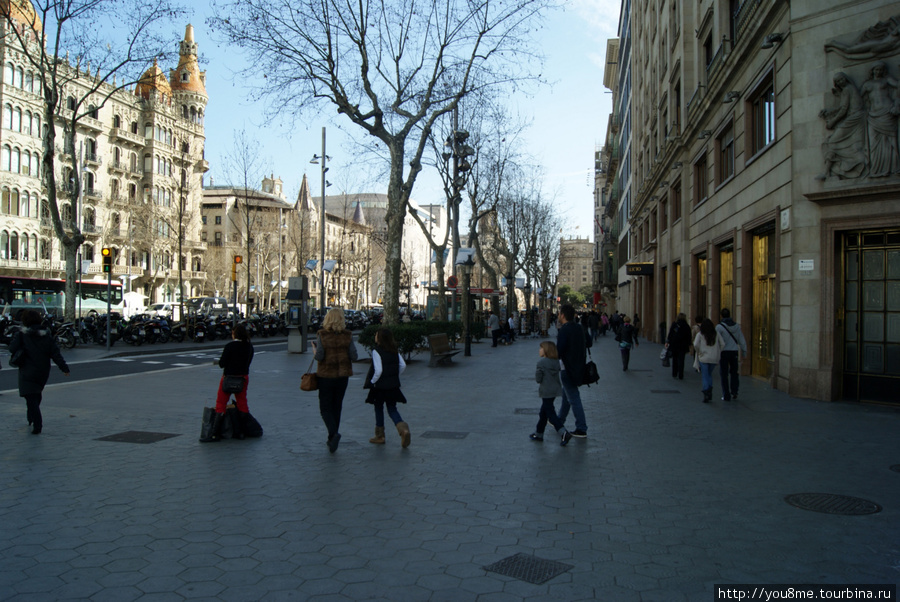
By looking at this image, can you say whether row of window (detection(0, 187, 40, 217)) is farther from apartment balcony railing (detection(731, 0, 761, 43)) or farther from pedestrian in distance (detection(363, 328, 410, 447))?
pedestrian in distance (detection(363, 328, 410, 447))

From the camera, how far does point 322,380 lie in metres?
7.93

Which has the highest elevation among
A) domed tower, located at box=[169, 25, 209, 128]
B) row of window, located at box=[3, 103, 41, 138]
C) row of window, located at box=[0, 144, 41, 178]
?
domed tower, located at box=[169, 25, 209, 128]

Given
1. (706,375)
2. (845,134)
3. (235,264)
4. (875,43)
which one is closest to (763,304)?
(706,375)

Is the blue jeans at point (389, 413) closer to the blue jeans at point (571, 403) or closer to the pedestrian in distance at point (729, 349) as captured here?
the blue jeans at point (571, 403)

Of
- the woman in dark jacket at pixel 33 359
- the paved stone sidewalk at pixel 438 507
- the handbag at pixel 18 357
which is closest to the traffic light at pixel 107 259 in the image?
the paved stone sidewalk at pixel 438 507

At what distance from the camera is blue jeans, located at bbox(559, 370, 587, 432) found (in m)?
8.69

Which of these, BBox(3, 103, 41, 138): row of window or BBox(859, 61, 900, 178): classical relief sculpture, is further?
BBox(3, 103, 41, 138): row of window

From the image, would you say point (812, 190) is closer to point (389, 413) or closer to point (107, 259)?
point (389, 413)

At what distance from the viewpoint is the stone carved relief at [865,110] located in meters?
11.1

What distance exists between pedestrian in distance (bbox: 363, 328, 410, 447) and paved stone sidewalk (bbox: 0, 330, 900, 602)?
285 millimetres

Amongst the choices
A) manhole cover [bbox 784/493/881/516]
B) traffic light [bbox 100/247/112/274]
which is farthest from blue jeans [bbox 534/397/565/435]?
traffic light [bbox 100/247/112/274]

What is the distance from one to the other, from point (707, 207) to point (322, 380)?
16157 mm

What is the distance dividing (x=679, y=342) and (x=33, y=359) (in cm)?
1309

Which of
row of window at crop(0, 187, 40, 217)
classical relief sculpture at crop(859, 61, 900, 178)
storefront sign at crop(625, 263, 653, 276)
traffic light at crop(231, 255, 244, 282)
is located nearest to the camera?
classical relief sculpture at crop(859, 61, 900, 178)
